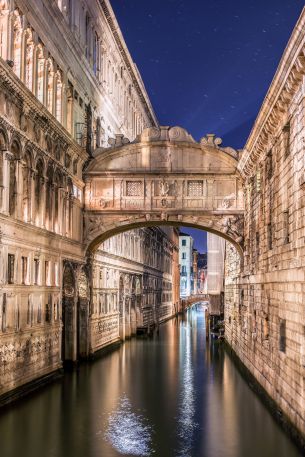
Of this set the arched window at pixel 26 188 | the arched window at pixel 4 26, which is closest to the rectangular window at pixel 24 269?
the arched window at pixel 26 188

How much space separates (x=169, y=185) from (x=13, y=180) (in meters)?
11.2

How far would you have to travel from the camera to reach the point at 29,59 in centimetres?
A: 2342

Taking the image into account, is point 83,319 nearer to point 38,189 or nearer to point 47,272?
point 47,272

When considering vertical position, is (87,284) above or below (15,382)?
above

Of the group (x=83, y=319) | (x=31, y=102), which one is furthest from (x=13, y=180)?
(x=83, y=319)

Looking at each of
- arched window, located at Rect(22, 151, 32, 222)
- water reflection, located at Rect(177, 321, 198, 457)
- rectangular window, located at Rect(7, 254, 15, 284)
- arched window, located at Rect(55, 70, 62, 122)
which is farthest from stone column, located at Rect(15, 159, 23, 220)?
water reflection, located at Rect(177, 321, 198, 457)

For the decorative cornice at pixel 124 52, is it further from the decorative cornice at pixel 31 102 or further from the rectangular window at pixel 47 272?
the rectangular window at pixel 47 272

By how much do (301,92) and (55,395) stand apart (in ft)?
41.8

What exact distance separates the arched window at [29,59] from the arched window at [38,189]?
282 centimetres

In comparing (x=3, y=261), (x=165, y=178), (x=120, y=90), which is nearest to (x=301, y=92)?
(x=3, y=261)

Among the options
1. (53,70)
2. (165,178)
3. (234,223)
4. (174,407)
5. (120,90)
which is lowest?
(174,407)

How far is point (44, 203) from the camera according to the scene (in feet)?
81.3

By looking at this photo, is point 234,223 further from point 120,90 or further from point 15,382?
point 120,90

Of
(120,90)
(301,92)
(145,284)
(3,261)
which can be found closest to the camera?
(301,92)
